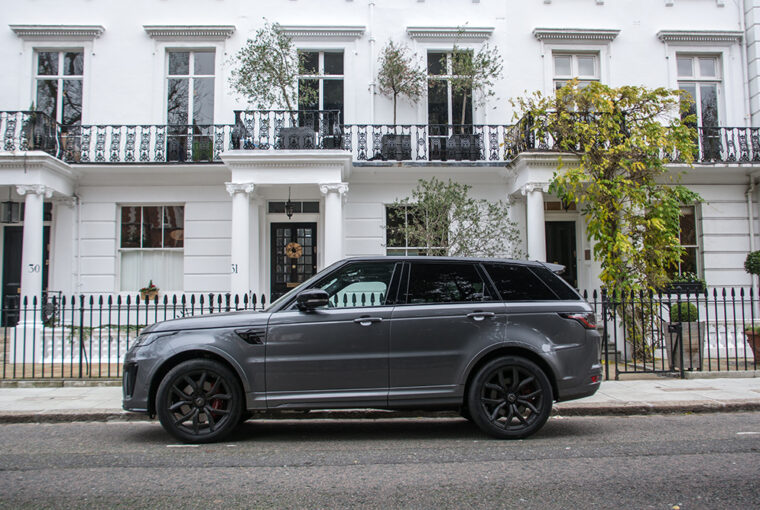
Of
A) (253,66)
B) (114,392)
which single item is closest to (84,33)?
Result: (253,66)

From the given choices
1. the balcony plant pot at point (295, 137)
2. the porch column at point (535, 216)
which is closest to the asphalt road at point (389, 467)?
the porch column at point (535, 216)

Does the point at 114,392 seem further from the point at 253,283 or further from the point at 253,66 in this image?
the point at 253,66

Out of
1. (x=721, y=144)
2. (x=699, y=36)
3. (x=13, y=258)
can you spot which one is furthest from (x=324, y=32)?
(x=721, y=144)

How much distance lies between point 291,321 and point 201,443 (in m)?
1.49

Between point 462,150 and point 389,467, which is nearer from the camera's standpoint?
point 389,467

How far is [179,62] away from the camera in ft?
50.2

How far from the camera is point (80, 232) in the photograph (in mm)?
14367

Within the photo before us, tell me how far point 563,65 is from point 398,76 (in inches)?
187

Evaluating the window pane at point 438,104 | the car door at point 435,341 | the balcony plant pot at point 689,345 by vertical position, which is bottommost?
the balcony plant pot at point 689,345

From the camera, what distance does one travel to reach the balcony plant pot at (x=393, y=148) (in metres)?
14.2

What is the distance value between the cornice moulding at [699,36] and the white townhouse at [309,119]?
0.14ft

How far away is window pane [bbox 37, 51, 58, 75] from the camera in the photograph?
1505 cm

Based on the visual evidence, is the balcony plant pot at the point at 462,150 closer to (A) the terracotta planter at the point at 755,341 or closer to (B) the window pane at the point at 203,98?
(B) the window pane at the point at 203,98

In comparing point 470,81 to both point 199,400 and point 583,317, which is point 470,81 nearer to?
point 583,317
